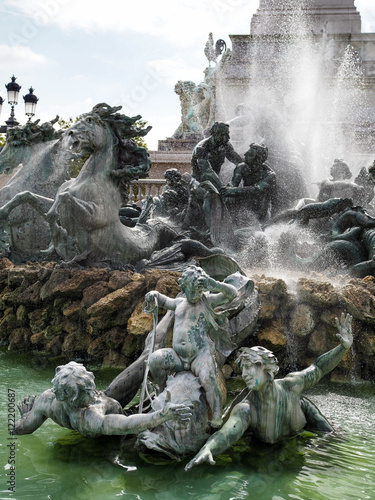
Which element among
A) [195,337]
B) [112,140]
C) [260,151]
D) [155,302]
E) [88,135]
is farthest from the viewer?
[260,151]

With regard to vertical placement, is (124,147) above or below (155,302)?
above

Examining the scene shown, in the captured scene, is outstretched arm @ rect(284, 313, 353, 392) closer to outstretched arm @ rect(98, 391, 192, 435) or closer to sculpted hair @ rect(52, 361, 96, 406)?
outstretched arm @ rect(98, 391, 192, 435)

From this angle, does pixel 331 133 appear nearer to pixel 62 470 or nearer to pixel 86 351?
pixel 86 351

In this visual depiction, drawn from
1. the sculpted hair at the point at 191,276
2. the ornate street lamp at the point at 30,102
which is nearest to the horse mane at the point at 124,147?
the sculpted hair at the point at 191,276

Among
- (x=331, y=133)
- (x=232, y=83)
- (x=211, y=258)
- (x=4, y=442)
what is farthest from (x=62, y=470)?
(x=232, y=83)

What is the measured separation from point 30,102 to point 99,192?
9.24 metres

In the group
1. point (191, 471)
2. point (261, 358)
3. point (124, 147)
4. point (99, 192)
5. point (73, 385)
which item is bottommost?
point (191, 471)

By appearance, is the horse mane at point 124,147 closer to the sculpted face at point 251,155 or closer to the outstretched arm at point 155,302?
the sculpted face at point 251,155

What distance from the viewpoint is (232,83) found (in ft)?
49.9

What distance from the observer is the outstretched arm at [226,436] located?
123 inches

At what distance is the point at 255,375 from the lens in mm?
3496

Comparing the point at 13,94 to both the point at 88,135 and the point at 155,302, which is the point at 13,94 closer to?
the point at 88,135

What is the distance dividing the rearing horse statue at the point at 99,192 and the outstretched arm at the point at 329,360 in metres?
3.57

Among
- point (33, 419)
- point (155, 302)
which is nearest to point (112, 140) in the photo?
point (155, 302)
